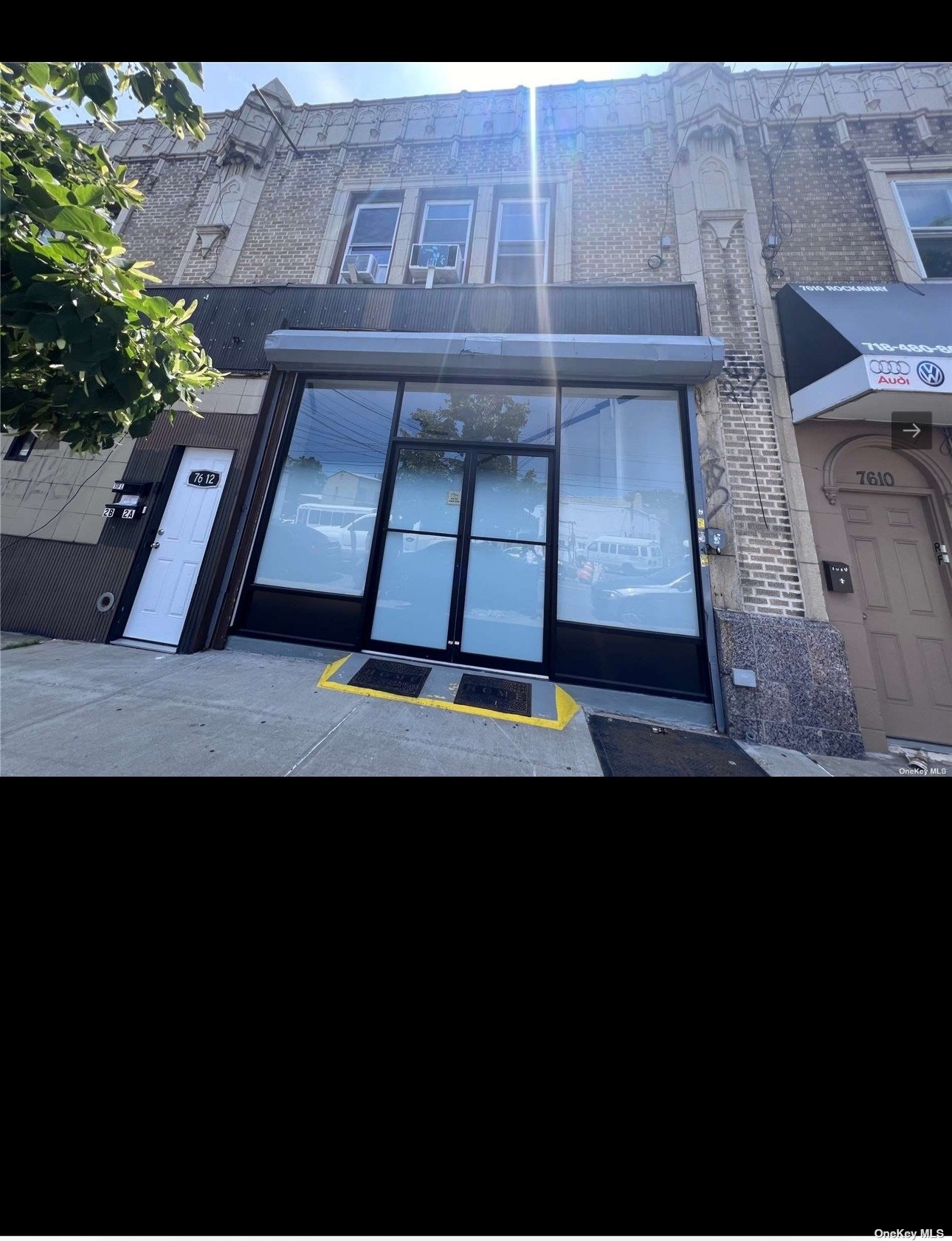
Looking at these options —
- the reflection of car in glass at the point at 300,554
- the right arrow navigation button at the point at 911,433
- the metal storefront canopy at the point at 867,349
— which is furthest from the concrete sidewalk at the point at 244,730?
the metal storefront canopy at the point at 867,349

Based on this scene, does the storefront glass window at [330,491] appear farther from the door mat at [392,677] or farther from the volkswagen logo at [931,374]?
the volkswagen logo at [931,374]

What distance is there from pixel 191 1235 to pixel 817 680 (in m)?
5.37

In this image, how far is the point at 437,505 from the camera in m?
5.21

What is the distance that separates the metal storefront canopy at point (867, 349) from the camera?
13.5 feet

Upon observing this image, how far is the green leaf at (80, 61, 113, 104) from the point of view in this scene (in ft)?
8.37

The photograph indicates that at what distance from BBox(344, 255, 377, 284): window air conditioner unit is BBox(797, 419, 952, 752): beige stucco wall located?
6.36m

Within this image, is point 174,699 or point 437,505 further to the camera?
point 437,505

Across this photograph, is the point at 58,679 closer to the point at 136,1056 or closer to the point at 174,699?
the point at 174,699

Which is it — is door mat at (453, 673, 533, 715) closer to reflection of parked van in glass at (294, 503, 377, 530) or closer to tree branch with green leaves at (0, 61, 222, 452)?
reflection of parked van in glass at (294, 503, 377, 530)

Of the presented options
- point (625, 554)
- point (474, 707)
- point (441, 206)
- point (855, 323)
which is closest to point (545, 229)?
point (441, 206)

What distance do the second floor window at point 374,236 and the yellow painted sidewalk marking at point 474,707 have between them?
6359 millimetres

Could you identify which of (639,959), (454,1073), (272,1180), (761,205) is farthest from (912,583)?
(272,1180)

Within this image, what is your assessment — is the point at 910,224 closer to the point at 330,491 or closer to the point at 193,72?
the point at 193,72

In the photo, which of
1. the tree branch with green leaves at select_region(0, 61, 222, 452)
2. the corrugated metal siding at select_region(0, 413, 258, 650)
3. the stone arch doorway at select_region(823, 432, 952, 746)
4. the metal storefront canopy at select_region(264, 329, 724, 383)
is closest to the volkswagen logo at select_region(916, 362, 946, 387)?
the stone arch doorway at select_region(823, 432, 952, 746)
